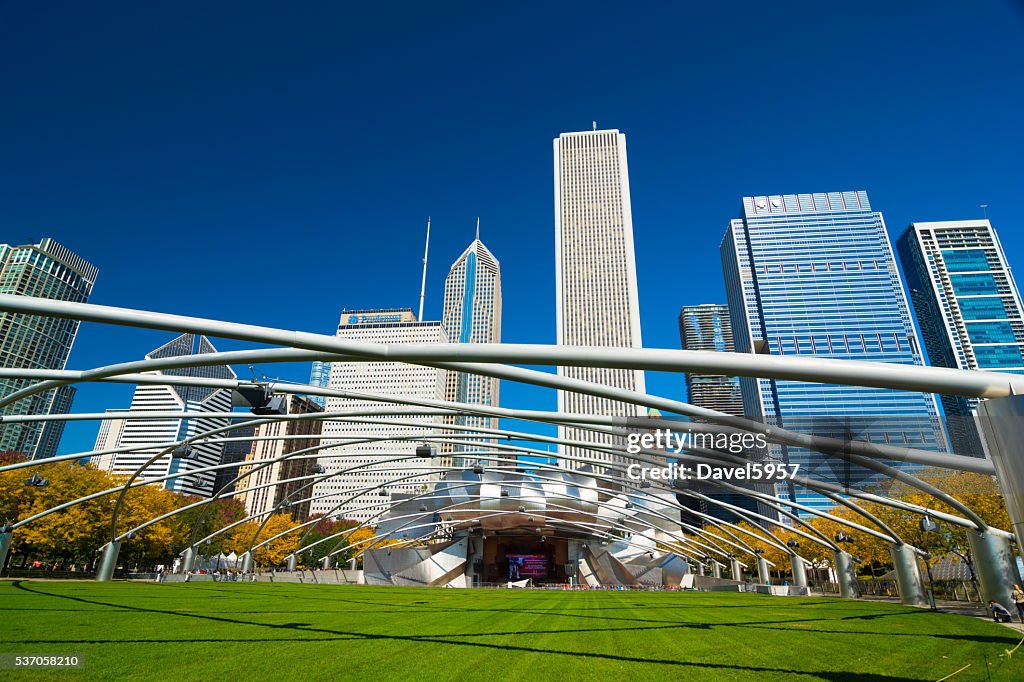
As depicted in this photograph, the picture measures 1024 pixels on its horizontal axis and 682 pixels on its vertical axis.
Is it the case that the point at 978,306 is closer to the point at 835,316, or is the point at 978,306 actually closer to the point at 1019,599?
the point at 835,316

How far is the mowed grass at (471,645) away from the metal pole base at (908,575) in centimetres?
1187

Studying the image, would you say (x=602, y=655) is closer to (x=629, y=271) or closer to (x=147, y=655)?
(x=147, y=655)

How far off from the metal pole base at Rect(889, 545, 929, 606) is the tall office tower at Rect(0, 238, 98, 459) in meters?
169

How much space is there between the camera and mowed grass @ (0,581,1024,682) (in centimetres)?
775

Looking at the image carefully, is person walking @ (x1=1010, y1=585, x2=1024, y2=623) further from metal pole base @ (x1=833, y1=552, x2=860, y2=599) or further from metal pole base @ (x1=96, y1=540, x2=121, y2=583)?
metal pole base @ (x1=96, y1=540, x2=121, y2=583)

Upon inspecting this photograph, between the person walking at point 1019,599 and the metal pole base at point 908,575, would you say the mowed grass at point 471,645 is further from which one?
the metal pole base at point 908,575

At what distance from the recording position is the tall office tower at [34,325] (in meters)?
139

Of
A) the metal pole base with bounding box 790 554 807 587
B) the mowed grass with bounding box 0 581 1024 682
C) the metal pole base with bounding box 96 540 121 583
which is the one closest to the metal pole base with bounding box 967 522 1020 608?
the mowed grass with bounding box 0 581 1024 682

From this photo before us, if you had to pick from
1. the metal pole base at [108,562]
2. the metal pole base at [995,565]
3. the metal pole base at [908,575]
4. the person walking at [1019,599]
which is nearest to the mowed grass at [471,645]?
the person walking at [1019,599]

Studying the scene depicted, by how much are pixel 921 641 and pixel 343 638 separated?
1283 cm

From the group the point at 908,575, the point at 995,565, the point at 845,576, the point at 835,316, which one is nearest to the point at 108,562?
the point at 995,565

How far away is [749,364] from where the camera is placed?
667 centimetres

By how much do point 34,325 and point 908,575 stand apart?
18999 centimetres

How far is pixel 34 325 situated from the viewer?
5655 inches
